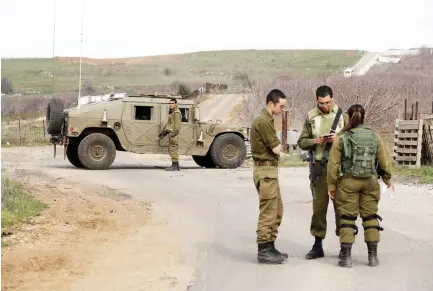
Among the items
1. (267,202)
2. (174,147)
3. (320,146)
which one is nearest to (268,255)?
(267,202)

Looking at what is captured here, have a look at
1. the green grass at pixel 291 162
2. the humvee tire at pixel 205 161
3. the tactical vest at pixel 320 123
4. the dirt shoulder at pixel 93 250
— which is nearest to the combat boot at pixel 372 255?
the tactical vest at pixel 320 123

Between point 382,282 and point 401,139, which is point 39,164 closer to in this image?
point 401,139

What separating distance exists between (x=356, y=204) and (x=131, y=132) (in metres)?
12.4

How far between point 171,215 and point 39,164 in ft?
35.5

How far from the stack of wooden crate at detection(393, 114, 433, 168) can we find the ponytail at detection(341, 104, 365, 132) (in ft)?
42.2

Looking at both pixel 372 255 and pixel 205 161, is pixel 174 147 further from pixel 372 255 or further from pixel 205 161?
pixel 372 255

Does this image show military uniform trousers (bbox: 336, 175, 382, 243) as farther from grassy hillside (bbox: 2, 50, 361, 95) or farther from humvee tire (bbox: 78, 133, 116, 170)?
grassy hillside (bbox: 2, 50, 361, 95)

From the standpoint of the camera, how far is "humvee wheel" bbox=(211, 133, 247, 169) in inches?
792

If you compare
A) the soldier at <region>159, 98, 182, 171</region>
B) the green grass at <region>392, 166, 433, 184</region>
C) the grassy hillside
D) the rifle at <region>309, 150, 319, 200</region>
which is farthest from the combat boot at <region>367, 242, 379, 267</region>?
the grassy hillside

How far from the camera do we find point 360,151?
7312 millimetres

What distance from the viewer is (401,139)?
20.3 meters

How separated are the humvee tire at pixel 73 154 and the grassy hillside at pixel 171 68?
48.5 meters

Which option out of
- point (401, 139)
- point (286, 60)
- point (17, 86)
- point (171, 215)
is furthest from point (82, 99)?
point (286, 60)

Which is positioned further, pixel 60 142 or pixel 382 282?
pixel 60 142
